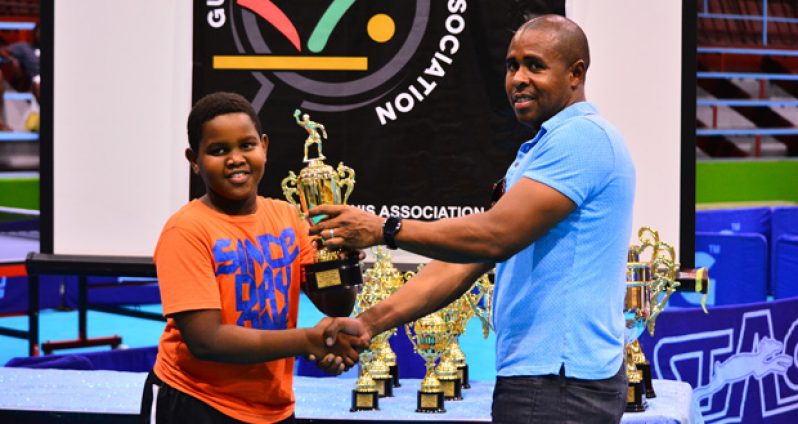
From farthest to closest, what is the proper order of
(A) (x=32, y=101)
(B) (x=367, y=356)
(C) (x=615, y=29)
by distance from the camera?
1. (A) (x=32, y=101)
2. (C) (x=615, y=29)
3. (B) (x=367, y=356)

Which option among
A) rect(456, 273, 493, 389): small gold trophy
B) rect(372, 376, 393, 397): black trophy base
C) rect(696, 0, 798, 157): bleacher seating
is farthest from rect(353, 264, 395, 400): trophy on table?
rect(696, 0, 798, 157): bleacher seating

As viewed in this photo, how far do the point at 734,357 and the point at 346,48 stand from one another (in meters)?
2.09

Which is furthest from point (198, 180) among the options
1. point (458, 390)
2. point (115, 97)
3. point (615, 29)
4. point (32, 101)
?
point (32, 101)

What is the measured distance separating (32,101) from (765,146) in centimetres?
985

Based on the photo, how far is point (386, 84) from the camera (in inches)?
162

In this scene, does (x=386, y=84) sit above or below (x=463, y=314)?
above

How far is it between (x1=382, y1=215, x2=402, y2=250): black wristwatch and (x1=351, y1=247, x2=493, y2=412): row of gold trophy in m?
1.15

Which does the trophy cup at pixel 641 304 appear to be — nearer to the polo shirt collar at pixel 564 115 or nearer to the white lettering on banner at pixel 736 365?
the white lettering on banner at pixel 736 365

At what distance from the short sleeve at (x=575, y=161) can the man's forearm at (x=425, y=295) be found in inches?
16.8

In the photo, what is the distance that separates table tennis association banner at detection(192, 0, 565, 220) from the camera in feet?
13.5

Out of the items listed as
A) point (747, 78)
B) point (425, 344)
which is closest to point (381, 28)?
point (425, 344)

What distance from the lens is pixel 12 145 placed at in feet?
41.0

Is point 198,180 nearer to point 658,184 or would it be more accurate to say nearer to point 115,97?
point 115,97

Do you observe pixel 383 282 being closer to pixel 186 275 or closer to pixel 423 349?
pixel 423 349
